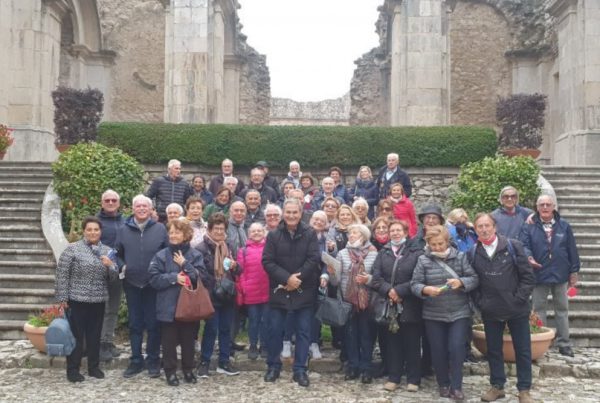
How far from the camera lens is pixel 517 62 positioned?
21422 millimetres

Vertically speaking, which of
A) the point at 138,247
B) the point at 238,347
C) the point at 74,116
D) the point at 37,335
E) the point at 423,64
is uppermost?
the point at 423,64

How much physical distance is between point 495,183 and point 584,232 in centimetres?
174

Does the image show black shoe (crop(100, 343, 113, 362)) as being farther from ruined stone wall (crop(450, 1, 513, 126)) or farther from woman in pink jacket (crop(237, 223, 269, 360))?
ruined stone wall (crop(450, 1, 513, 126))

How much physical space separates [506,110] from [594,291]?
17.5ft

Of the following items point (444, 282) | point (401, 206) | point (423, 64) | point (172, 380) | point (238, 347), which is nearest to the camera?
point (444, 282)

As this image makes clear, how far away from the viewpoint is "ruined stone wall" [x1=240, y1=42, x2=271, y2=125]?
23375mm

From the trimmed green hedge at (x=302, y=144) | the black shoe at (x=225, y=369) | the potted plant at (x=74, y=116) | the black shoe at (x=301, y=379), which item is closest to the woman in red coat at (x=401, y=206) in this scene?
the black shoe at (x=301, y=379)

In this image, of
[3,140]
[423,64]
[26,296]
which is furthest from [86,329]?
[423,64]

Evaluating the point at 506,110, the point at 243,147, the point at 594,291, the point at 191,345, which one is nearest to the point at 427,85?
the point at 506,110

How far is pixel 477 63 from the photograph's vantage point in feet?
73.2

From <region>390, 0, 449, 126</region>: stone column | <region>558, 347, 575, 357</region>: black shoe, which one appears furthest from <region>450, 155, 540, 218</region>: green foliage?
<region>390, 0, 449, 126</region>: stone column

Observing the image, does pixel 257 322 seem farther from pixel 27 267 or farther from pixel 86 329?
pixel 27 267

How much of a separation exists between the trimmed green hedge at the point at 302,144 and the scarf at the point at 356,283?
625 centimetres

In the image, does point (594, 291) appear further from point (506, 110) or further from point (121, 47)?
point (121, 47)
